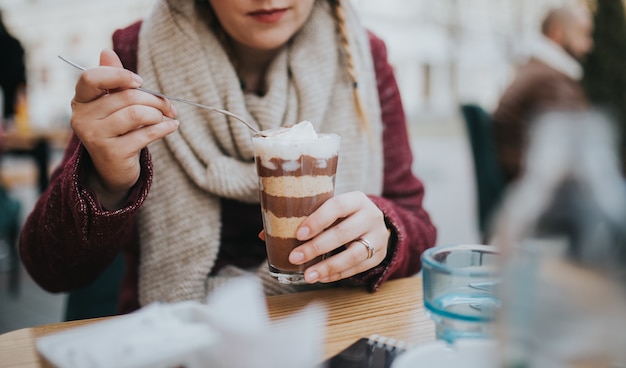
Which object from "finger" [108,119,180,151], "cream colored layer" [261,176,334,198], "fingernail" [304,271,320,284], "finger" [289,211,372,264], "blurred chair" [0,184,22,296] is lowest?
"blurred chair" [0,184,22,296]

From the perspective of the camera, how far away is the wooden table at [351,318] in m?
0.76

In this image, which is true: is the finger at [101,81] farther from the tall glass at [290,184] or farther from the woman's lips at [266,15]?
the woman's lips at [266,15]

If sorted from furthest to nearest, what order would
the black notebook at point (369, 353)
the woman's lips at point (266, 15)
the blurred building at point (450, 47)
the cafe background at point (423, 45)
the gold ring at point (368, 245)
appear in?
the blurred building at point (450, 47), the cafe background at point (423, 45), the woman's lips at point (266, 15), the gold ring at point (368, 245), the black notebook at point (369, 353)

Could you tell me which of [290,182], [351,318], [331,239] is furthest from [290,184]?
[351,318]

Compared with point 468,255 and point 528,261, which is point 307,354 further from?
point 468,255

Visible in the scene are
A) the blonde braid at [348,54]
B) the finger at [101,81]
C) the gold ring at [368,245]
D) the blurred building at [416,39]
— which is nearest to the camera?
the finger at [101,81]

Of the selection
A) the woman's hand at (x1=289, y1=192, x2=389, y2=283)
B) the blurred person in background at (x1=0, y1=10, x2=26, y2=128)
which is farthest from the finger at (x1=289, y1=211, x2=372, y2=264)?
the blurred person in background at (x1=0, y1=10, x2=26, y2=128)

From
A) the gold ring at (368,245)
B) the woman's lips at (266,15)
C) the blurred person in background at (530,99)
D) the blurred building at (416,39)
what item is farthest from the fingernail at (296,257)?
the blurred building at (416,39)

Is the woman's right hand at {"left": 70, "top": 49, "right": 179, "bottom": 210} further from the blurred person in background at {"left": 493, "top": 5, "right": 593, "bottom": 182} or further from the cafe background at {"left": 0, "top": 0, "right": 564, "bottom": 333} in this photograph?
the cafe background at {"left": 0, "top": 0, "right": 564, "bottom": 333}

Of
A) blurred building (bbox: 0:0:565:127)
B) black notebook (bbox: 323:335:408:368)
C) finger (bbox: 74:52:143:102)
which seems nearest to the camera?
black notebook (bbox: 323:335:408:368)

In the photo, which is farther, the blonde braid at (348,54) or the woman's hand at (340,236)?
the blonde braid at (348,54)

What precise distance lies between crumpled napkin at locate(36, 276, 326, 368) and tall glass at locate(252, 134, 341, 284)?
32 centimetres

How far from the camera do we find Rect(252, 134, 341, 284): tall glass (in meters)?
0.90

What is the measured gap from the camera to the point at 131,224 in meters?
1.21
